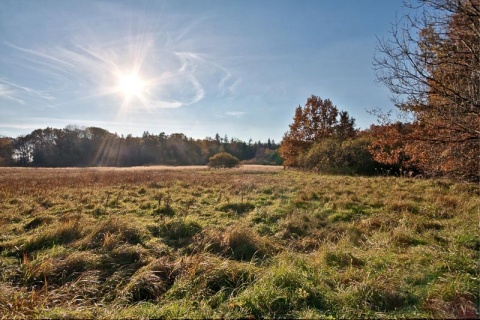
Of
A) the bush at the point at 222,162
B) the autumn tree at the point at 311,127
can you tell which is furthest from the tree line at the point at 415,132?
the bush at the point at 222,162

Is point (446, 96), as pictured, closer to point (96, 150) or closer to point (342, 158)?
point (342, 158)

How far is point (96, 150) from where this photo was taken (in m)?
75.7

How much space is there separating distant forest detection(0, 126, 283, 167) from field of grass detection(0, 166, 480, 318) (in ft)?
206

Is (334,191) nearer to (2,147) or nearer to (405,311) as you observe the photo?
(405,311)

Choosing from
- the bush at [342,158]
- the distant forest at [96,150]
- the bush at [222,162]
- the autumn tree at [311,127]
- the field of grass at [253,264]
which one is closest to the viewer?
the field of grass at [253,264]

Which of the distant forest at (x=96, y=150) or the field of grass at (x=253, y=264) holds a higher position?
the distant forest at (x=96, y=150)

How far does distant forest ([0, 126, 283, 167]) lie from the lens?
6975cm

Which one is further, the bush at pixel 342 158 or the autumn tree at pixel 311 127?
the autumn tree at pixel 311 127

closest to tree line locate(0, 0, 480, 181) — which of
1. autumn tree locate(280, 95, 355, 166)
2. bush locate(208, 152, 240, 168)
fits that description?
autumn tree locate(280, 95, 355, 166)

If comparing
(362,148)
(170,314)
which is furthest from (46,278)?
(362,148)

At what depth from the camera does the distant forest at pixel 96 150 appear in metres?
69.8

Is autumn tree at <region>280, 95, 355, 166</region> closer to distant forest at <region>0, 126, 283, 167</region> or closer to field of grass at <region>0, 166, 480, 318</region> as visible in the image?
field of grass at <region>0, 166, 480, 318</region>

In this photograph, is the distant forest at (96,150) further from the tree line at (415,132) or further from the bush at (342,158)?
the bush at (342,158)

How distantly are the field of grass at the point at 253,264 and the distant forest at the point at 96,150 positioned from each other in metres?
62.9
